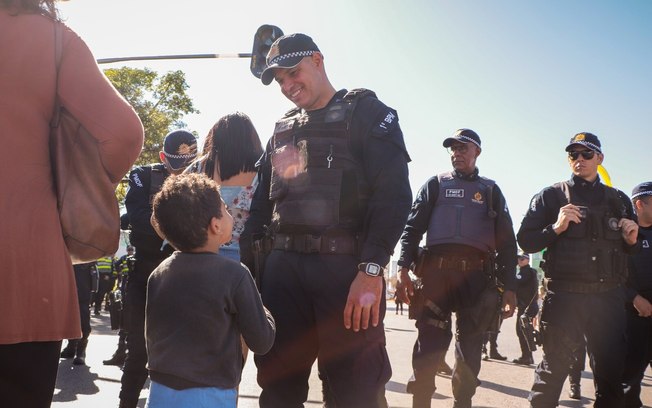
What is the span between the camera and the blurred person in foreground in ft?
5.89

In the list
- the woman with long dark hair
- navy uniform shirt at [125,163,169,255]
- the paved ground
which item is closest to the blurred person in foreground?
the woman with long dark hair

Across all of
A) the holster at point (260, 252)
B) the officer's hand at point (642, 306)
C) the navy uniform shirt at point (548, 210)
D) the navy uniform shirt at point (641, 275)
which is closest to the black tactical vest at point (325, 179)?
the holster at point (260, 252)

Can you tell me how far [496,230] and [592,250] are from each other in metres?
0.84

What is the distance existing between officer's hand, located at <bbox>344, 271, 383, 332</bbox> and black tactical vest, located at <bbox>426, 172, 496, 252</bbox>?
7.75ft

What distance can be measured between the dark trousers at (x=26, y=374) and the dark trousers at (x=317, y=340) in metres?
Answer: 1.32

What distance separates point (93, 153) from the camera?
2020 mm

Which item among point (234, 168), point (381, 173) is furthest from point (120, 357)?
point (381, 173)

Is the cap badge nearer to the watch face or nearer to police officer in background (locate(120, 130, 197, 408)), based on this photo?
police officer in background (locate(120, 130, 197, 408))

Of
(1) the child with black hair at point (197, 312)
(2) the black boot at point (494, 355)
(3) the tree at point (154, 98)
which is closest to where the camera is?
(1) the child with black hair at point (197, 312)

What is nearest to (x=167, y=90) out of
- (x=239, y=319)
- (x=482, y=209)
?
(x=482, y=209)

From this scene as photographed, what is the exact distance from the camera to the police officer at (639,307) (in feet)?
17.6

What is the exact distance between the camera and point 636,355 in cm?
550

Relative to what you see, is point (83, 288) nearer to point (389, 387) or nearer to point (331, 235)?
point (389, 387)

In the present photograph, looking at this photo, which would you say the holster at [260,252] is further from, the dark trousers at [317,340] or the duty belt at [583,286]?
the duty belt at [583,286]
